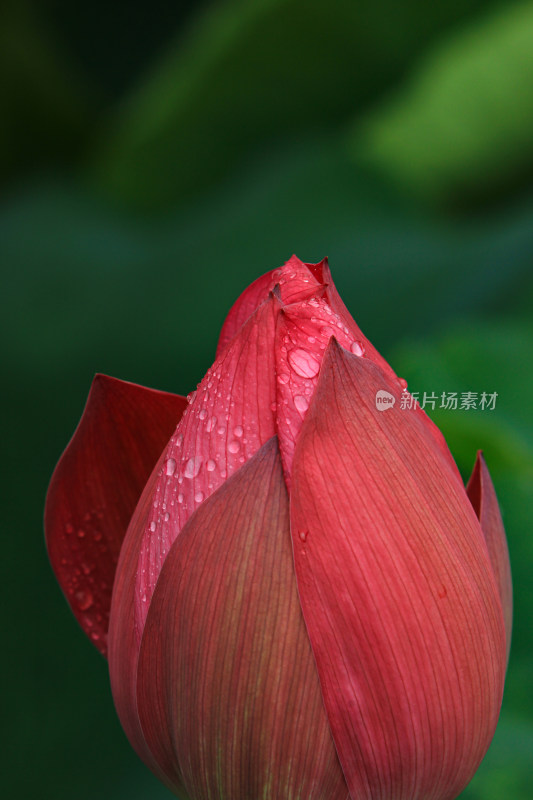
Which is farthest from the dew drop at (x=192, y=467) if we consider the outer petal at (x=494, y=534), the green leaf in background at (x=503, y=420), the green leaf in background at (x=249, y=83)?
the green leaf in background at (x=249, y=83)

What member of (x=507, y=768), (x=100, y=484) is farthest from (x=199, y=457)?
(x=507, y=768)

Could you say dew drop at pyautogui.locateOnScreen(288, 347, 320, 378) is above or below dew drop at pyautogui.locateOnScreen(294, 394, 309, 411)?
above

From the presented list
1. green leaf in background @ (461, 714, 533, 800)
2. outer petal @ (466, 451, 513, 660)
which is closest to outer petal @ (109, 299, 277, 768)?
outer petal @ (466, 451, 513, 660)

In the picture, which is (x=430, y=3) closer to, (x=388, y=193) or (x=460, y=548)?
(x=388, y=193)

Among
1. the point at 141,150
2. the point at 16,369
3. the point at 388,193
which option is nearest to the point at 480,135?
the point at 388,193

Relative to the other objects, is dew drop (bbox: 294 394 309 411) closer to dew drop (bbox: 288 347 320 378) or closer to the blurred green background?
dew drop (bbox: 288 347 320 378)

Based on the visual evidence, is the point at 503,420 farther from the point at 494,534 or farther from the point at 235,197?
the point at 235,197

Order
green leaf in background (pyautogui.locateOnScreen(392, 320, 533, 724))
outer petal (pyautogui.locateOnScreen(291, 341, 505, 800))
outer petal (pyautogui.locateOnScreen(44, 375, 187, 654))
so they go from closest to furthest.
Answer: outer petal (pyautogui.locateOnScreen(291, 341, 505, 800)), outer petal (pyautogui.locateOnScreen(44, 375, 187, 654)), green leaf in background (pyautogui.locateOnScreen(392, 320, 533, 724))
